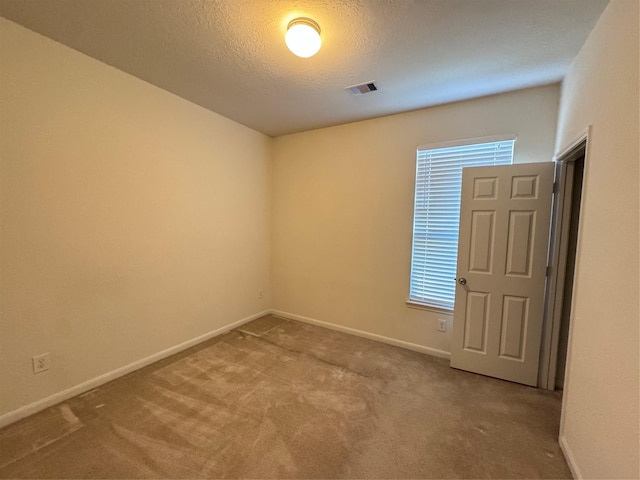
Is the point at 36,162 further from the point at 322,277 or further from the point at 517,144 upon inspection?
the point at 517,144

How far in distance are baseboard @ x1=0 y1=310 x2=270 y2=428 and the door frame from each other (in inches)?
134

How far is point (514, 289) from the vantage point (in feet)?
7.93

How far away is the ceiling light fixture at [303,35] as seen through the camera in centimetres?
165

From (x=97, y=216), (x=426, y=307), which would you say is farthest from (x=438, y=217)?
(x=97, y=216)

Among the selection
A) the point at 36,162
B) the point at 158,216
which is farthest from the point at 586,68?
the point at 36,162

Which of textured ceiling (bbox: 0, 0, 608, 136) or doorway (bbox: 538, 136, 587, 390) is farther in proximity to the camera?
doorway (bbox: 538, 136, 587, 390)

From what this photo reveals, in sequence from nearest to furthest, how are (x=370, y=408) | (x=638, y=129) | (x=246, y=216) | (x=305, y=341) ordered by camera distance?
(x=638, y=129), (x=370, y=408), (x=305, y=341), (x=246, y=216)

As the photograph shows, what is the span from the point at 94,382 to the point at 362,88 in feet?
11.4

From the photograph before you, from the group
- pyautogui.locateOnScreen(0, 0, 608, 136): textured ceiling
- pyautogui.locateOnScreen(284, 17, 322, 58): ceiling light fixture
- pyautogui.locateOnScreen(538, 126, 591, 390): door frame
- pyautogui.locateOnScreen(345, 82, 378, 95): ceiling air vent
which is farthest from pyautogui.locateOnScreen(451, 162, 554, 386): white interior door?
pyautogui.locateOnScreen(284, 17, 322, 58): ceiling light fixture

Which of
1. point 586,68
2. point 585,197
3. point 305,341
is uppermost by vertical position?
point 586,68

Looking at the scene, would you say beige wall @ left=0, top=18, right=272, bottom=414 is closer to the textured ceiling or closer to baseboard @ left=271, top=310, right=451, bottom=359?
the textured ceiling

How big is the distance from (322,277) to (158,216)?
2.08m

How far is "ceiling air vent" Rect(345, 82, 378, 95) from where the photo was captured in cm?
241

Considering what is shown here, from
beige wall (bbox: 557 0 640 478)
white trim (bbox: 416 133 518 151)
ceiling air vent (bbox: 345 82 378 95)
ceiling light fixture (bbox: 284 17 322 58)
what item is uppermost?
ceiling air vent (bbox: 345 82 378 95)
